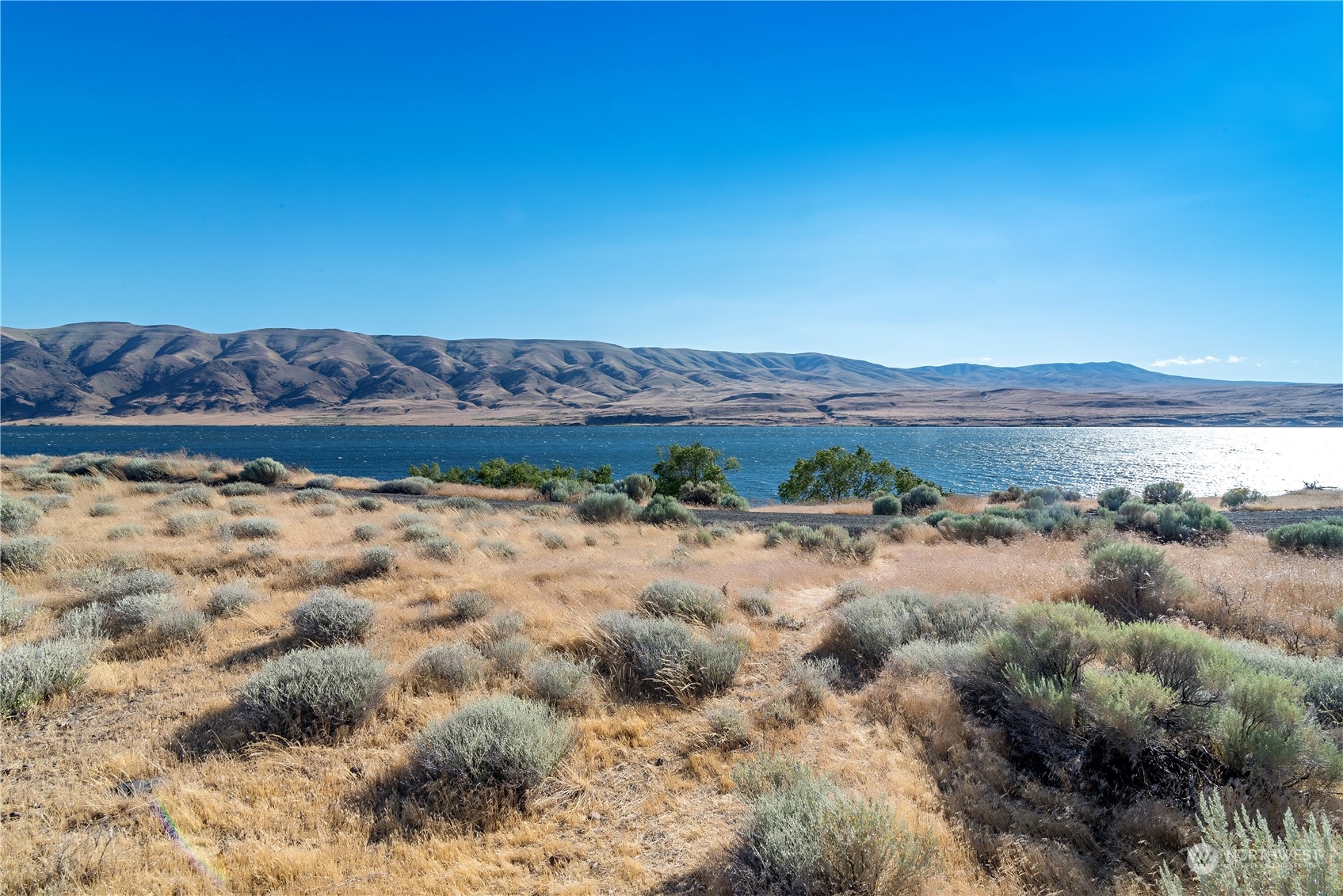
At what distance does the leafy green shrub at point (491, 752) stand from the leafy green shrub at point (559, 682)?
82 cm

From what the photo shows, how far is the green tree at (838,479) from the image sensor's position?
32781mm

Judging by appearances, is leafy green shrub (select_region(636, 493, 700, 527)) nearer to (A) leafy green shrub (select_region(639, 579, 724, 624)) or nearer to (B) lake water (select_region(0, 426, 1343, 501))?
(A) leafy green shrub (select_region(639, 579, 724, 624))

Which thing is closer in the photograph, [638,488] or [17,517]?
[17,517]

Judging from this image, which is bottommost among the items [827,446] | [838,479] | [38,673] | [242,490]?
[827,446]

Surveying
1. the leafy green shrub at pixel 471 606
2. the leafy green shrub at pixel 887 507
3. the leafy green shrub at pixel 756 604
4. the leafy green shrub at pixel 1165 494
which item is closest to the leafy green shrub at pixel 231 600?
the leafy green shrub at pixel 471 606

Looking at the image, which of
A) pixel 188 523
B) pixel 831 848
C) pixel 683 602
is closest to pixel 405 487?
pixel 188 523

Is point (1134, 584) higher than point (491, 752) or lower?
higher

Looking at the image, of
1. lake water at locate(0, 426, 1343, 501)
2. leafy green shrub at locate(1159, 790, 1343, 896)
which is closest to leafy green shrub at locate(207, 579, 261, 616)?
leafy green shrub at locate(1159, 790, 1343, 896)

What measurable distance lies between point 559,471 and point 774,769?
108 feet

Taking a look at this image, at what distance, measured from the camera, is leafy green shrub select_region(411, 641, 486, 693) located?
5645 mm

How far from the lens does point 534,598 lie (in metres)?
8.23

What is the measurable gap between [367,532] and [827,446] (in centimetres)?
10799

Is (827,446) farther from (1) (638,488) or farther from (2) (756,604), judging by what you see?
(2) (756,604)

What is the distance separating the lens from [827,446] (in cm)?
11400
